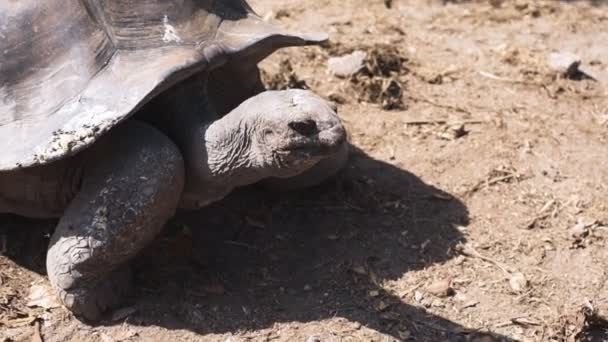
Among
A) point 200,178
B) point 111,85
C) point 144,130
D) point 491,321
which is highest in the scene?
point 111,85

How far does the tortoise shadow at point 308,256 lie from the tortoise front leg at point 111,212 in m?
0.26

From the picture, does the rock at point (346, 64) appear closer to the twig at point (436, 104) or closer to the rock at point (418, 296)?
the twig at point (436, 104)

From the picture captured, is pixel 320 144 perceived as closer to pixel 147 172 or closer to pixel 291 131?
pixel 291 131

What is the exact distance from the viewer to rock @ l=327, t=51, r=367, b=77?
17.0ft

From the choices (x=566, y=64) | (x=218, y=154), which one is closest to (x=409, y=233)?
(x=218, y=154)

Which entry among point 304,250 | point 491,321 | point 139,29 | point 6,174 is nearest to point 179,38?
point 139,29

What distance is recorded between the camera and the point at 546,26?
6.14 metres

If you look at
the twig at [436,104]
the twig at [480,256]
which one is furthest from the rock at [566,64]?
the twig at [480,256]

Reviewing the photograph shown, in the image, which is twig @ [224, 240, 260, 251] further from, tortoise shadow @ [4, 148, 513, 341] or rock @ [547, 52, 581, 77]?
rock @ [547, 52, 581, 77]

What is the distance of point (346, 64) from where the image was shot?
17.1 feet

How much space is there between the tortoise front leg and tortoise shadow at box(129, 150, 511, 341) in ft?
0.85

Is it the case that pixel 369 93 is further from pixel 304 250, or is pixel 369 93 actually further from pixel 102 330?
pixel 102 330

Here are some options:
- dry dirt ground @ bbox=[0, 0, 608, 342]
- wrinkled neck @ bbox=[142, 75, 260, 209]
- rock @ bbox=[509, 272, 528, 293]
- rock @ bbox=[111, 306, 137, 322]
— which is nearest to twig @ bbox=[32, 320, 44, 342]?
dry dirt ground @ bbox=[0, 0, 608, 342]

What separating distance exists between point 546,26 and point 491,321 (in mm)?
3342
